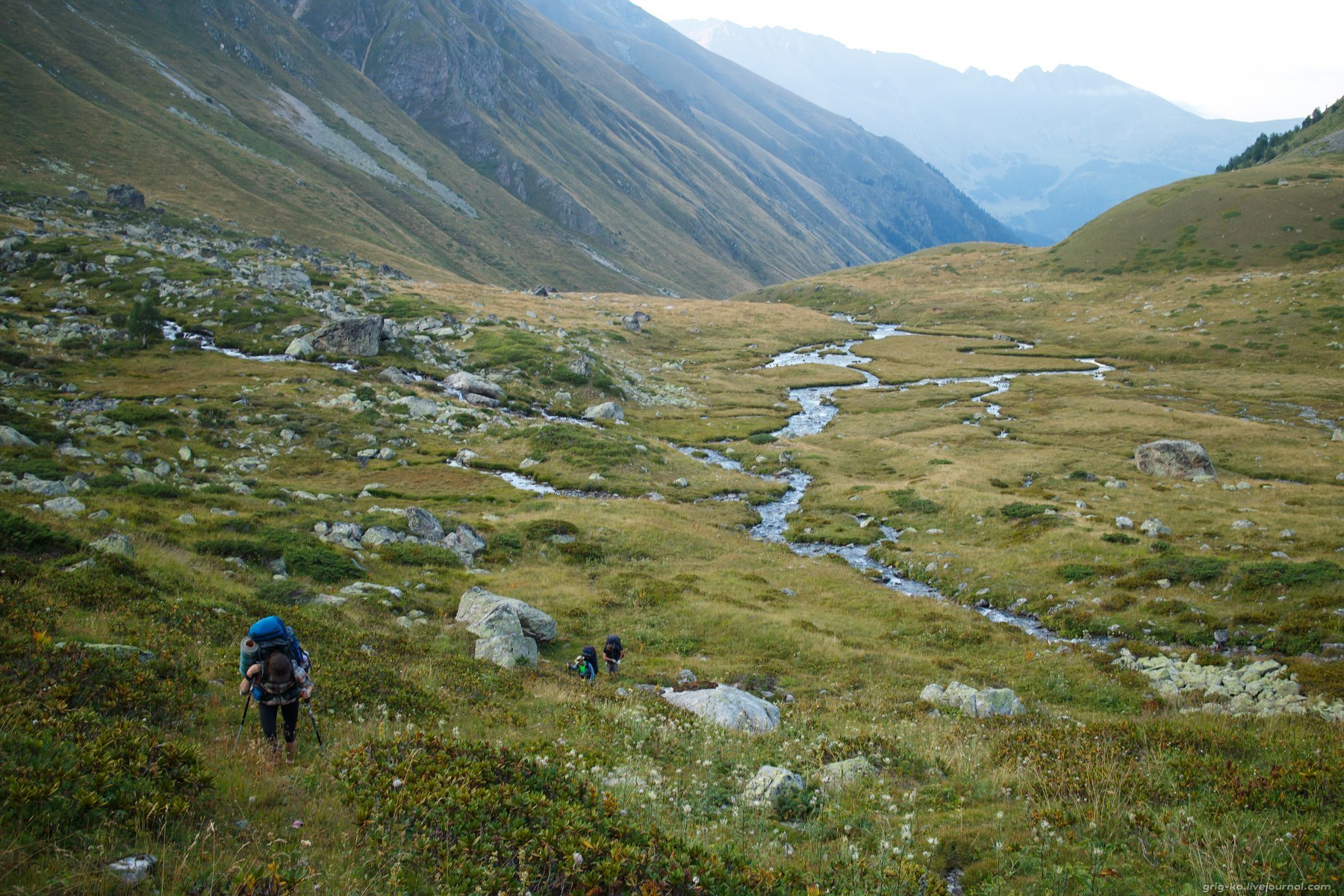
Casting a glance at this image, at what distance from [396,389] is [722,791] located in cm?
5693

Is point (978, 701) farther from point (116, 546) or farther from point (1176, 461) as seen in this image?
point (1176, 461)

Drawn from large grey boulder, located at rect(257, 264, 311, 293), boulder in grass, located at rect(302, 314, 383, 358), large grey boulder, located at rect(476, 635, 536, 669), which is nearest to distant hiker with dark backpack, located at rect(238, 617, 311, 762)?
large grey boulder, located at rect(476, 635, 536, 669)

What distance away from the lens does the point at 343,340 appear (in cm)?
6531

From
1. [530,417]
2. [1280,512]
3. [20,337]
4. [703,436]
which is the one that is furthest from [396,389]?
[1280,512]

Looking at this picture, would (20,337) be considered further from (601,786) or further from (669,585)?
(601,786)

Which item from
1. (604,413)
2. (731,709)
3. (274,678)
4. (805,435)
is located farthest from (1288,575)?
(604,413)

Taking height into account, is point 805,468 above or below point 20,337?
above

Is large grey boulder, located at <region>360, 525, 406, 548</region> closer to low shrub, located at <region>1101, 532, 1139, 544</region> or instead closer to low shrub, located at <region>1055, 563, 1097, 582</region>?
low shrub, located at <region>1055, 563, 1097, 582</region>

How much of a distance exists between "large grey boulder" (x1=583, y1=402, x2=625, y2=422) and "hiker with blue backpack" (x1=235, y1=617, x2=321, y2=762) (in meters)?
56.4

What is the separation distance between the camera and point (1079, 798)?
933cm

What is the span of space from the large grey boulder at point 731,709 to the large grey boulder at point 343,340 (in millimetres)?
59898

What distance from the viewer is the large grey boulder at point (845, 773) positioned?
11.0m

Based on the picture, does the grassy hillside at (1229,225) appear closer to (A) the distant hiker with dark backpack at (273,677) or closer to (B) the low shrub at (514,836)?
(B) the low shrub at (514,836)

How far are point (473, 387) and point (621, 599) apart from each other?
42609 millimetres
